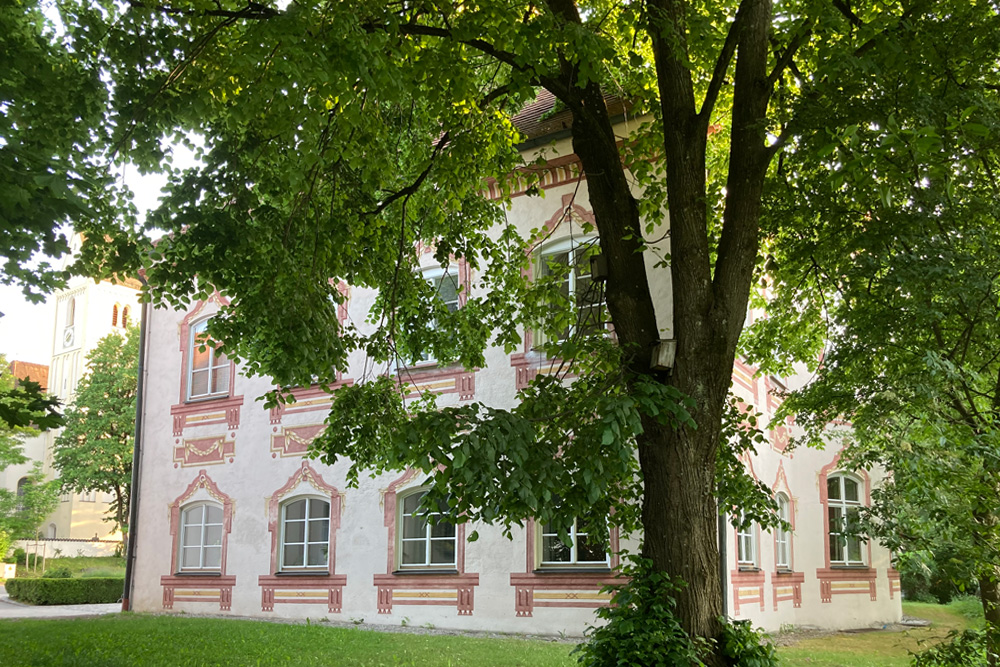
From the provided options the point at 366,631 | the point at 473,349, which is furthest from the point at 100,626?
the point at 473,349

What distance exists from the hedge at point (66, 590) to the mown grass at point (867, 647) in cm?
1837

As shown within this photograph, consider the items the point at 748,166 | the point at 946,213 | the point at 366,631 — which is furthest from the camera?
the point at 366,631

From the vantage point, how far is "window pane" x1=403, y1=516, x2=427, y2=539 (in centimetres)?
1505

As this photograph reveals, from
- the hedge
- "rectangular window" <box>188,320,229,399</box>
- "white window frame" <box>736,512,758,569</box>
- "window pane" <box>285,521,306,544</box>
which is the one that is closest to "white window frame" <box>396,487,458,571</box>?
"window pane" <box>285,521,306,544</box>

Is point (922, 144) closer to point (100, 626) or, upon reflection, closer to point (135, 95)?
point (135, 95)

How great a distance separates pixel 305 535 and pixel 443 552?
3.24m

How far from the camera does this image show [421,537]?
49.4ft

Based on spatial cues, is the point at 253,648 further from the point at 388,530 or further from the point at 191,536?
the point at 191,536

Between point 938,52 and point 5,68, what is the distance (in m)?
6.72

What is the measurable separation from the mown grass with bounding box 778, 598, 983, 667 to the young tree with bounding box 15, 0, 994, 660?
173 inches

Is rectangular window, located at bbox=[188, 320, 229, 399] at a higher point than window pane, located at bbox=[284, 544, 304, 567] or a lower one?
higher

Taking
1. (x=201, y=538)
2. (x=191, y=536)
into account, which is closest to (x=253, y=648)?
(x=201, y=538)

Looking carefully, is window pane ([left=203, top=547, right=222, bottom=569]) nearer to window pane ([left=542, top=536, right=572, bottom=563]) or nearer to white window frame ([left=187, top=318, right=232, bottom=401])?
Answer: white window frame ([left=187, top=318, right=232, bottom=401])

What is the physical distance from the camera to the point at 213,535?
18188 mm
